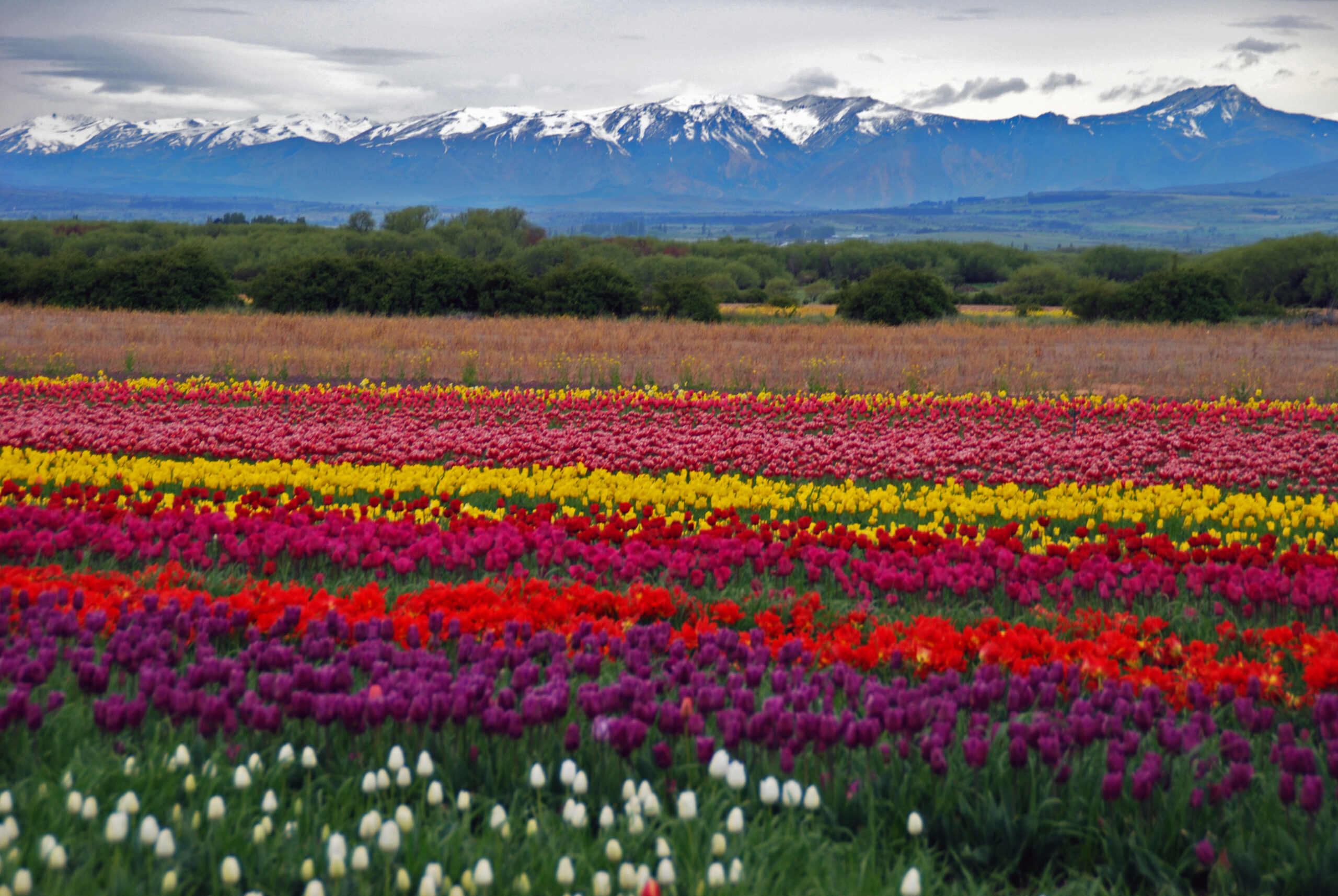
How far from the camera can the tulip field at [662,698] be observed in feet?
10.1

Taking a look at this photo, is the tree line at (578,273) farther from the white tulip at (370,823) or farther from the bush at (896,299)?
the white tulip at (370,823)

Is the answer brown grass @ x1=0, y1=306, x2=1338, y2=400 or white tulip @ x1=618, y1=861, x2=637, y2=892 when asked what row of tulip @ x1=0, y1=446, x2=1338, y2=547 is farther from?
brown grass @ x1=0, y1=306, x2=1338, y2=400

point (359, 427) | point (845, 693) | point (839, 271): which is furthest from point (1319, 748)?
point (839, 271)

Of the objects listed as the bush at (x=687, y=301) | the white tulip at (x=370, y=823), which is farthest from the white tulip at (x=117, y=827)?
the bush at (x=687, y=301)

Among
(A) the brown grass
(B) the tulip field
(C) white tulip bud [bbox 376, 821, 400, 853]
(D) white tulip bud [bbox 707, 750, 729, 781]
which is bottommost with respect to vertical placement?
(A) the brown grass

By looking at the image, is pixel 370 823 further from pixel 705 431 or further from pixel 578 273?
pixel 578 273

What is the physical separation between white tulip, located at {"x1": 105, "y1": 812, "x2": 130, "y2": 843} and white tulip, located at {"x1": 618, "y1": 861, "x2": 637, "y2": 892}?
4.45 feet

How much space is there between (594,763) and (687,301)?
3693cm

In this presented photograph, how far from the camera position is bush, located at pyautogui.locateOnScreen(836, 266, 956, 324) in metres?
40.6

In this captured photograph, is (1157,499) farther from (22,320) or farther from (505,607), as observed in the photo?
(22,320)

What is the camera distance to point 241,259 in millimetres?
77062

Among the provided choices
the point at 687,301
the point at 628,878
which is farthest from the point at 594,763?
the point at 687,301

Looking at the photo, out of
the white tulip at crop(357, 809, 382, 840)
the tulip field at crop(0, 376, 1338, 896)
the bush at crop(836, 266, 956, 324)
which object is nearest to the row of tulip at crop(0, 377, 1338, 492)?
the tulip field at crop(0, 376, 1338, 896)

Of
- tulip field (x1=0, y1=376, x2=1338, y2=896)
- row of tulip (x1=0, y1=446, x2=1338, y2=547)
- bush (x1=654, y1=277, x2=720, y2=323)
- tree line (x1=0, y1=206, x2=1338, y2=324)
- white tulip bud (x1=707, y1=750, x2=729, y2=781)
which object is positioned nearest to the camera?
tulip field (x1=0, y1=376, x2=1338, y2=896)
